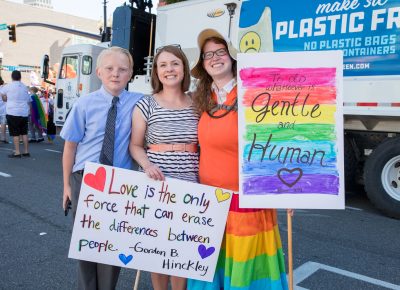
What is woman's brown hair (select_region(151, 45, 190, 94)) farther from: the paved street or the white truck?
the white truck

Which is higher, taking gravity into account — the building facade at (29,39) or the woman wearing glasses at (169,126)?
the building facade at (29,39)

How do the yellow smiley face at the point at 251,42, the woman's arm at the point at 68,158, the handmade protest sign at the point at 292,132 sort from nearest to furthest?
the handmade protest sign at the point at 292,132 → the woman's arm at the point at 68,158 → the yellow smiley face at the point at 251,42

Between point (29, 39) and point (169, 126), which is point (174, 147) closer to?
point (169, 126)

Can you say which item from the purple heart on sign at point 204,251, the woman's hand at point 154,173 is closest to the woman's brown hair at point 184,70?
the woman's hand at point 154,173

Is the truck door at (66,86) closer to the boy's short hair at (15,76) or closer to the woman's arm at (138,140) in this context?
the boy's short hair at (15,76)

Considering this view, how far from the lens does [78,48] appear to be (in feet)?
32.3

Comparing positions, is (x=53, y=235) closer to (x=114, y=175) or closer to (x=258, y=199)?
(x=114, y=175)

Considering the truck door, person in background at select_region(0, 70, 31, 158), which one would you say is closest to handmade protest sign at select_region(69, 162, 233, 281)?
person in background at select_region(0, 70, 31, 158)

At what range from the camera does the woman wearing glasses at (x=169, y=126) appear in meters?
2.21

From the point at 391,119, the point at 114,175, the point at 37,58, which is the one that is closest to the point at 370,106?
the point at 391,119

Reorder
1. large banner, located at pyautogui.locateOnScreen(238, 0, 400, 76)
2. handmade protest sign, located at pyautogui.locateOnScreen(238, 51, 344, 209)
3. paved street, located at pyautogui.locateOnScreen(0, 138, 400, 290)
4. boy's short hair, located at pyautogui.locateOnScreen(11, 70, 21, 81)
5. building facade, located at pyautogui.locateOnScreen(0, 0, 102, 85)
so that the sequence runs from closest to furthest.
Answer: handmade protest sign, located at pyautogui.locateOnScreen(238, 51, 344, 209)
paved street, located at pyautogui.locateOnScreen(0, 138, 400, 290)
large banner, located at pyautogui.locateOnScreen(238, 0, 400, 76)
boy's short hair, located at pyautogui.locateOnScreen(11, 70, 21, 81)
building facade, located at pyautogui.locateOnScreen(0, 0, 102, 85)

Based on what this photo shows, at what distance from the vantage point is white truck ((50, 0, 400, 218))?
181 inches

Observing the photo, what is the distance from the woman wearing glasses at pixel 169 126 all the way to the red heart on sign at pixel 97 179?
0.21 metres

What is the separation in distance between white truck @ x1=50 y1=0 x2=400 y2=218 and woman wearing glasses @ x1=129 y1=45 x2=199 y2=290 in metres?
3.23
